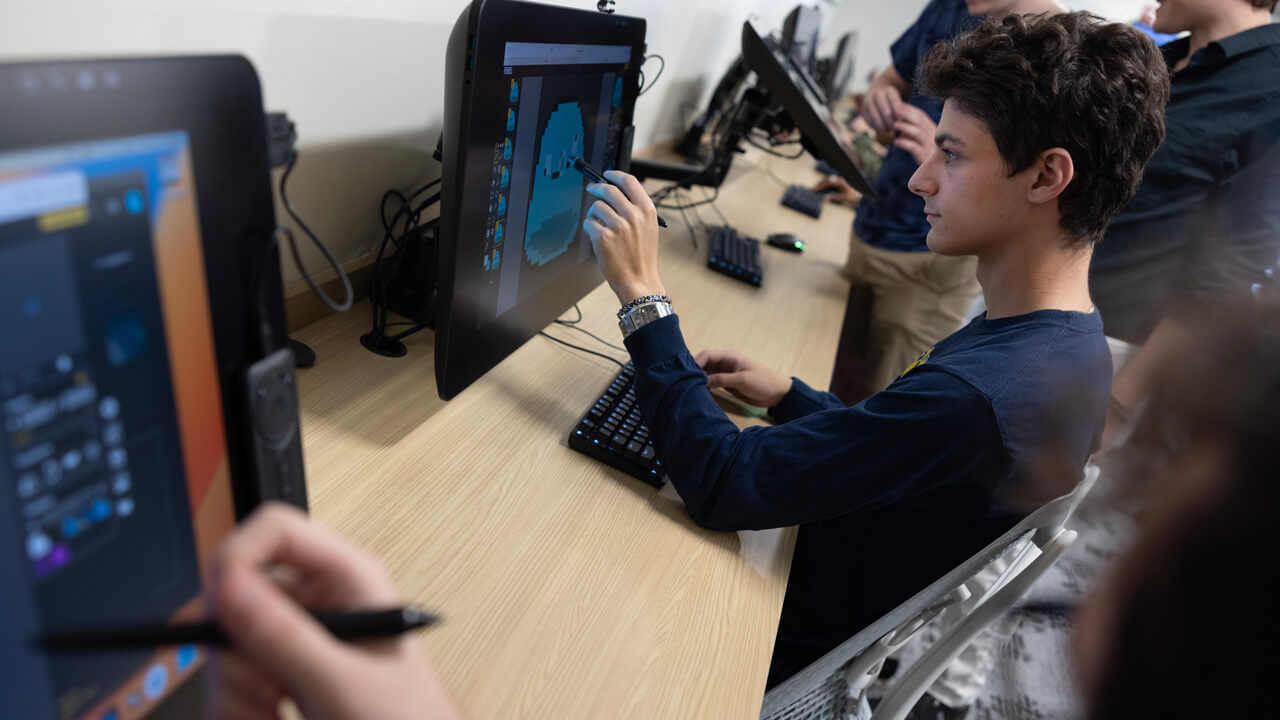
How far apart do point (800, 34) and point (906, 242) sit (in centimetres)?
102

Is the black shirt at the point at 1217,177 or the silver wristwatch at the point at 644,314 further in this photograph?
the black shirt at the point at 1217,177

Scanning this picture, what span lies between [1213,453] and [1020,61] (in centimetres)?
82

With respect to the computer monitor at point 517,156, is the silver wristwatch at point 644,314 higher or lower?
lower

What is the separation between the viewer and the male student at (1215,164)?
5.14ft

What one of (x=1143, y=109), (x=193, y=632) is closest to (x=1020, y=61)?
(x=1143, y=109)

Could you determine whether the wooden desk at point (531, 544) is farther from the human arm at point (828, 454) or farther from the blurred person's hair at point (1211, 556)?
the blurred person's hair at point (1211, 556)

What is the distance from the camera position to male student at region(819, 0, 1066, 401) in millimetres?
1667

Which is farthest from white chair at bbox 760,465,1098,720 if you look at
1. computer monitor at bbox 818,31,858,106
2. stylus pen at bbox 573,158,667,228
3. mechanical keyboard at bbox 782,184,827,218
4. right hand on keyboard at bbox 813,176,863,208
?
computer monitor at bbox 818,31,858,106

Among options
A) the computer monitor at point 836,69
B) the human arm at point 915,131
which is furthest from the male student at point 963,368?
the computer monitor at point 836,69

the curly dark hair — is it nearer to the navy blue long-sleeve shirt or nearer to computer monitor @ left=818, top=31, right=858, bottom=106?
the navy blue long-sleeve shirt

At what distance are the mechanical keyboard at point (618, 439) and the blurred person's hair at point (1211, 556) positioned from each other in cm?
61

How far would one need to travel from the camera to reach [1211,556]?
284 millimetres

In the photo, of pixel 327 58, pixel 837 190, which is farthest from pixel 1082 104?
pixel 837 190

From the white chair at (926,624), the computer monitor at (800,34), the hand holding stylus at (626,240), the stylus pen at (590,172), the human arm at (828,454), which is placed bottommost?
the white chair at (926,624)
